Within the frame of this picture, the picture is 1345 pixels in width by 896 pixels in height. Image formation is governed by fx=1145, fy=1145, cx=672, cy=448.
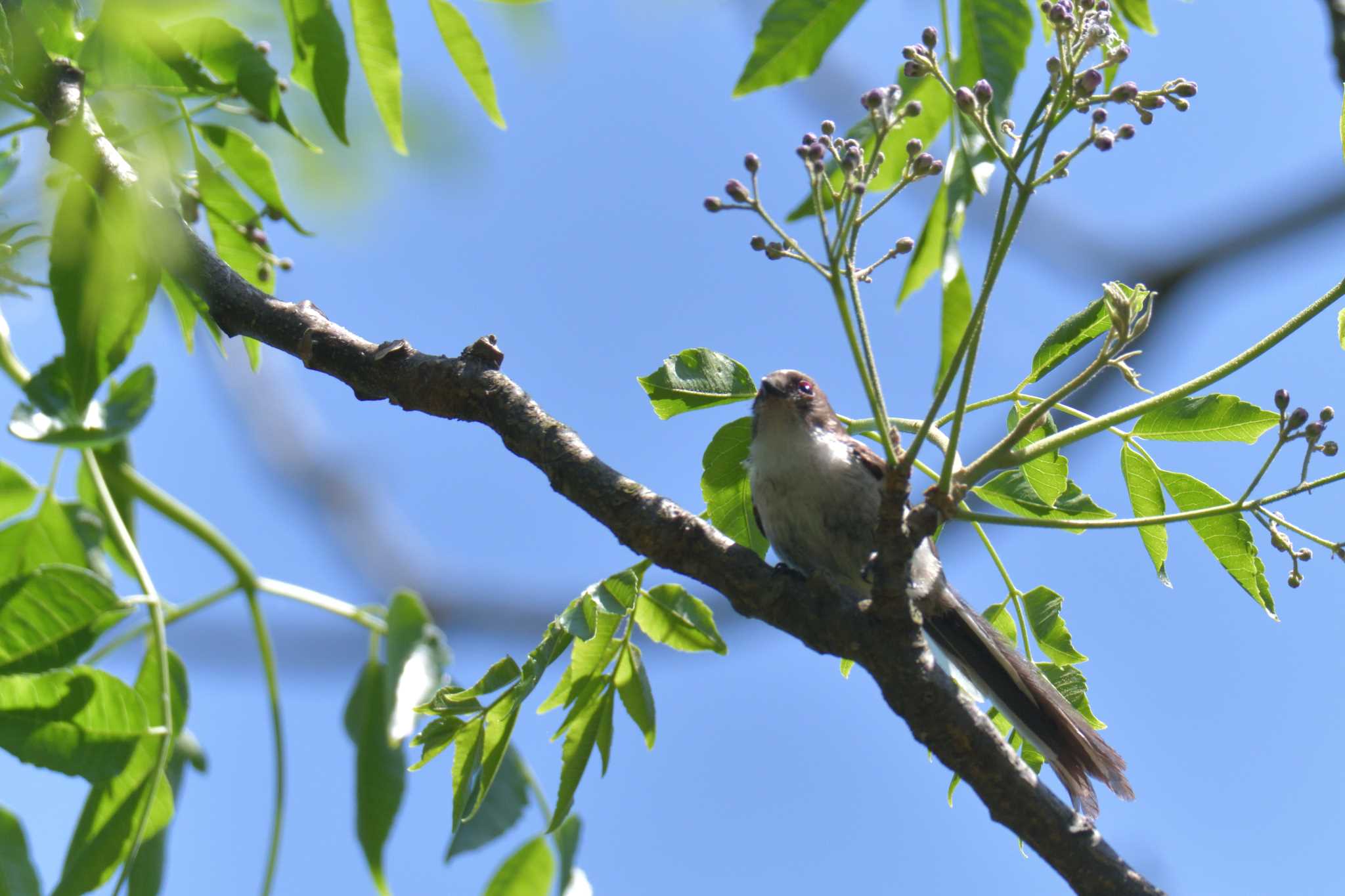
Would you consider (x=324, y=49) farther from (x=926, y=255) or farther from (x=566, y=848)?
(x=566, y=848)

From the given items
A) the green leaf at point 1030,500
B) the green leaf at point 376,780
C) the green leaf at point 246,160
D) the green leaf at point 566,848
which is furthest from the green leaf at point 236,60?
the green leaf at point 566,848

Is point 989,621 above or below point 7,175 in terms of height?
below

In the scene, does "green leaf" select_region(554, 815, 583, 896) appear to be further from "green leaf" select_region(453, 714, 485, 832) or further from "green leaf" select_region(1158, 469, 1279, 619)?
"green leaf" select_region(1158, 469, 1279, 619)

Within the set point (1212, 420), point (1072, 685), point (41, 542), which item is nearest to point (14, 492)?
point (41, 542)

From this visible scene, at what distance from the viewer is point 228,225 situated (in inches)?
128

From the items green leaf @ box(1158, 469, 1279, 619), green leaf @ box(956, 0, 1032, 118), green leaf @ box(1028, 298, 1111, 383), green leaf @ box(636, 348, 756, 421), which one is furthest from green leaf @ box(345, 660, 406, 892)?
green leaf @ box(956, 0, 1032, 118)

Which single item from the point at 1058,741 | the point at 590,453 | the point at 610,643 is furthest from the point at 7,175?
the point at 1058,741

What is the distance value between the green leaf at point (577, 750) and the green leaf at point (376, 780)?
66 cm

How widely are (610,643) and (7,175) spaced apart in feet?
7.26

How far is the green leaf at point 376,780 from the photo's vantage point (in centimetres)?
305

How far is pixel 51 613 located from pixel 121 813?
548 millimetres

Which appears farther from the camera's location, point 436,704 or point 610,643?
point 610,643

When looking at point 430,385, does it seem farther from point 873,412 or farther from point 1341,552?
point 1341,552

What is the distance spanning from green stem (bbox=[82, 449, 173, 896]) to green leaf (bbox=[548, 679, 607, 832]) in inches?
36.4
